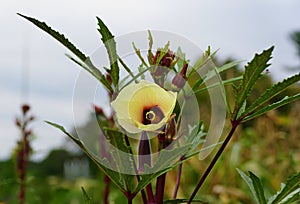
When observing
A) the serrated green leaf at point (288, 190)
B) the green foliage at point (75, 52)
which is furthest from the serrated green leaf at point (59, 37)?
the serrated green leaf at point (288, 190)

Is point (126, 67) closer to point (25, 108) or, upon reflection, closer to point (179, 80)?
point (179, 80)

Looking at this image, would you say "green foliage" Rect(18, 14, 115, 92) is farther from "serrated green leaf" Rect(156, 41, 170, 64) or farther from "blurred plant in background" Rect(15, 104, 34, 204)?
"blurred plant in background" Rect(15, 104, 34, 204)

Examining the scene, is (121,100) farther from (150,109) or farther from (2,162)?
(2,162)

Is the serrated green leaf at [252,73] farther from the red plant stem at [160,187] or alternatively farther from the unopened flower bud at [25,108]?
the unopened flower bud at [25,108]

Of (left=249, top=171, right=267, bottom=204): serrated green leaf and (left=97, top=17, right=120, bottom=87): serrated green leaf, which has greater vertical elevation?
(left=97, top=17, right=120, bottom=87): serrated green leaf

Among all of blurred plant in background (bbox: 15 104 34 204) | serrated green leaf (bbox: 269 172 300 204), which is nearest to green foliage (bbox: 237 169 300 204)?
serrated green leaf (bbox: 269 172 300 204)
